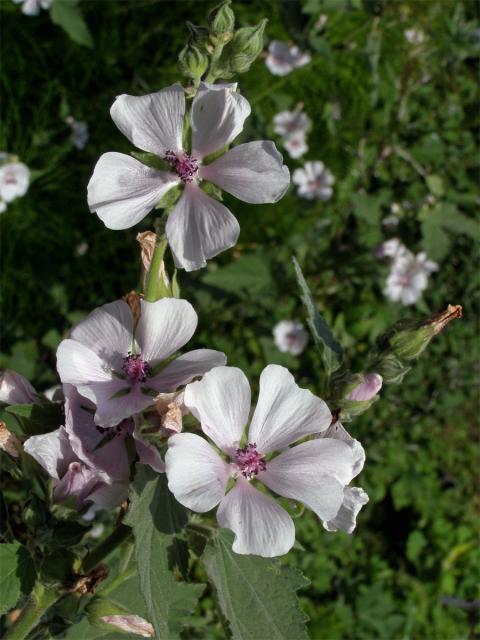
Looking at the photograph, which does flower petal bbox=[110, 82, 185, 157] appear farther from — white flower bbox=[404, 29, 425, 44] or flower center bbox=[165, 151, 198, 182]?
white flower bbox=[404, 29, 425, 44]

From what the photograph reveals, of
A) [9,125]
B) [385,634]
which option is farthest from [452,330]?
[9,125]

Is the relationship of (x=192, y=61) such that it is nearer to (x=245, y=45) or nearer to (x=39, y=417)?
(x=245, y=45)

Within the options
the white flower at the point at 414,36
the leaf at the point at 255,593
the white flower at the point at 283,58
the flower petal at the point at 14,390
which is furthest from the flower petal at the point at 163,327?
the white flower at the point at 414,36

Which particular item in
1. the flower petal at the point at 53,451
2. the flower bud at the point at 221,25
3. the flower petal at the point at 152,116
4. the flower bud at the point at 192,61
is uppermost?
the flower bud at the point at 221,25

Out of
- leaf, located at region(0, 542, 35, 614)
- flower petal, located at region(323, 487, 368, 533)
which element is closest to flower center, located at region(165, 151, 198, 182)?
flower petal, located at region(323, 487, 368, 533)

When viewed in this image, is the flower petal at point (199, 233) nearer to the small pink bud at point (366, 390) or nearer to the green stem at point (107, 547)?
the small pink bud at point (366, 390)

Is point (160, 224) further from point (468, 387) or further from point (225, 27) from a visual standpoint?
point (468, 387)
